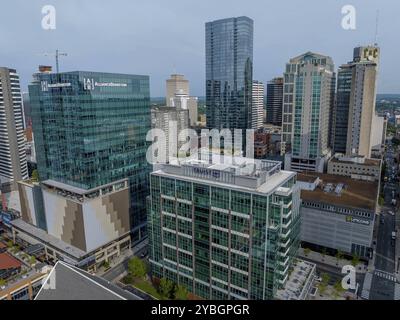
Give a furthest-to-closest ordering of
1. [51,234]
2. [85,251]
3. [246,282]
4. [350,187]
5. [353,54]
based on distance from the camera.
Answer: [353,54]
[350,187]
[51,234]
[85,251]
[246,282]

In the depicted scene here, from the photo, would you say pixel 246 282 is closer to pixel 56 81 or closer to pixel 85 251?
pixel 85 251

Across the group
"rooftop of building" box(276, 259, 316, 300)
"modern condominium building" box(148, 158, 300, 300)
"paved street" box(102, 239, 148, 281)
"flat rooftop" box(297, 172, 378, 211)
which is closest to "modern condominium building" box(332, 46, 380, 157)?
"flat rooftop" box(297, 172, 378, 211)

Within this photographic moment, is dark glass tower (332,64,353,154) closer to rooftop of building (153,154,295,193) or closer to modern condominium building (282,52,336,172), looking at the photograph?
modern condominium building (282,52,336,172)

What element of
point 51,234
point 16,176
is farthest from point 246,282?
point 16,176

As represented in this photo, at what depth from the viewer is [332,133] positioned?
115 m

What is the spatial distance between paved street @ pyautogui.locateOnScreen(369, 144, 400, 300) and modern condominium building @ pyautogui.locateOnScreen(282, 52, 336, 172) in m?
24.8

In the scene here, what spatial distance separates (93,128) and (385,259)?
59.9m

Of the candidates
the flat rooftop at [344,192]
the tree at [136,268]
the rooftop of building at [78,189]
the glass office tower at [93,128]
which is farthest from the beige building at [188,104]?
the tree at [136,268]

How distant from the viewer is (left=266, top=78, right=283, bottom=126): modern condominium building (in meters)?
186

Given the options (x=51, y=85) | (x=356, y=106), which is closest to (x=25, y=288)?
(x=51, y=85)

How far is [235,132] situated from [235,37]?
4325 centimetres

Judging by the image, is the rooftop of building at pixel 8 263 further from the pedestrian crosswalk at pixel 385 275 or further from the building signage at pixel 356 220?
the pedestrian crosswalk at pixel 385 275

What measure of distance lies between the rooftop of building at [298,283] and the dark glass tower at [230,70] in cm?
9496

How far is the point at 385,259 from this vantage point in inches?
2173
